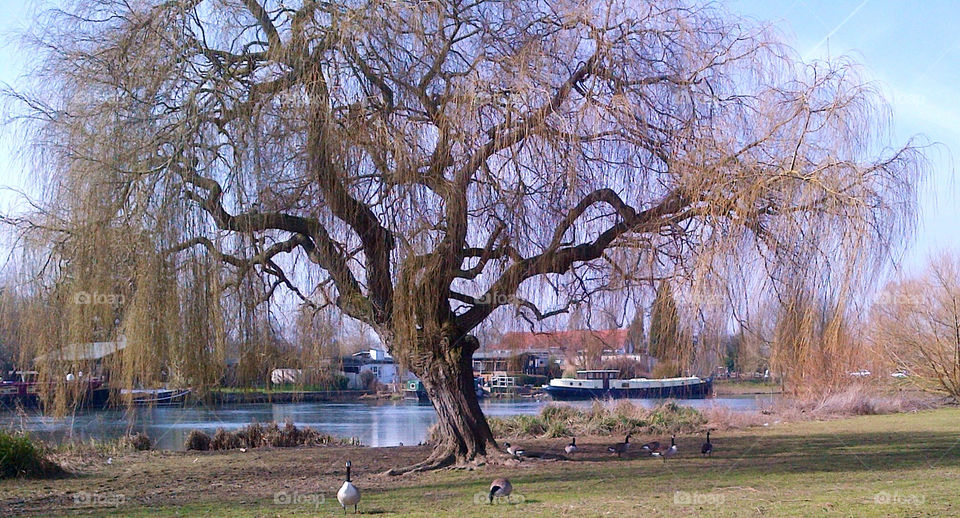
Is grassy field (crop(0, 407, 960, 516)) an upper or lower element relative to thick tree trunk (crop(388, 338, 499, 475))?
lower

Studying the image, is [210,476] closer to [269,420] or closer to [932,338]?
[269,420]

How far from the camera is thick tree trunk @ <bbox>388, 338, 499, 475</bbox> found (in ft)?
38.7

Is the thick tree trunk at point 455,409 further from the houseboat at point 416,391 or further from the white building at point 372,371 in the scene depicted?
the houseboat at point 416,391

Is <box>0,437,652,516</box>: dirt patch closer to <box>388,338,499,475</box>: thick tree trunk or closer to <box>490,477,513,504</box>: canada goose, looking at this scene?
<box>388,338,499,475</box>: thick tree trunk

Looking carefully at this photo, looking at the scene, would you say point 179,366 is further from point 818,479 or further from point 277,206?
point 818,479

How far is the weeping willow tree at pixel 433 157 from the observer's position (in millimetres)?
8625

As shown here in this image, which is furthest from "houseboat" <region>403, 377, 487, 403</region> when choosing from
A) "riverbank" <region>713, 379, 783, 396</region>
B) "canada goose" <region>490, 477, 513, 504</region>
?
"canada goose" <region>490, 477, 513, 504</region>

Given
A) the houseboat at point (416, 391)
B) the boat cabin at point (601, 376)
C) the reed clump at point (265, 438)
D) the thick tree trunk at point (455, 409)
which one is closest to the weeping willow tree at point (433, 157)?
the thick tree trunk at point (455, 409)

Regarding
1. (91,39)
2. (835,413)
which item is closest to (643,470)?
(91,39)

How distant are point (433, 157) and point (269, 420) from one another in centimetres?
1513

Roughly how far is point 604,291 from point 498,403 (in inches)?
1031

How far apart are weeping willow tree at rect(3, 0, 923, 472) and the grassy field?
2.06 metres

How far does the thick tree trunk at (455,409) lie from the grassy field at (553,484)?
446mm

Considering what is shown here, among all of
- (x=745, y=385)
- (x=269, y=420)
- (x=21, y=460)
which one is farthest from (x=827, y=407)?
(x=21, y=460)
